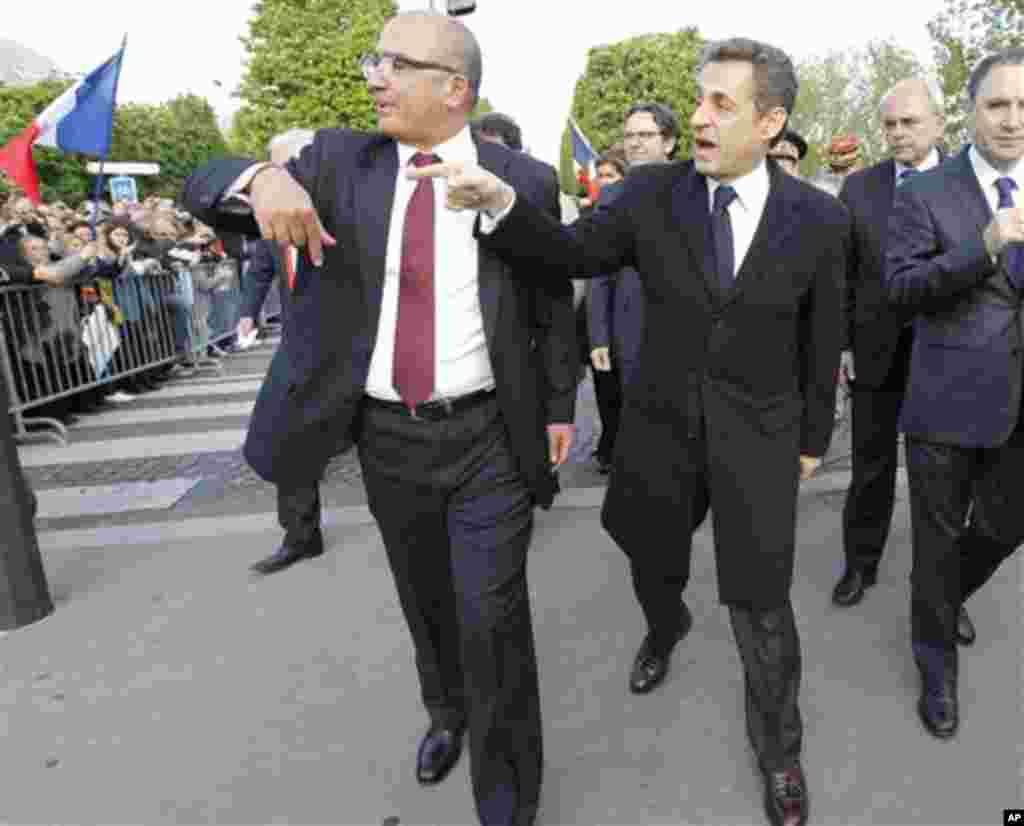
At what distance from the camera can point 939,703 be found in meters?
2.63

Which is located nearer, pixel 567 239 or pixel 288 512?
pixel 567 239

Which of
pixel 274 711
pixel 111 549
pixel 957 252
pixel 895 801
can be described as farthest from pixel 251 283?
pixel 895 801

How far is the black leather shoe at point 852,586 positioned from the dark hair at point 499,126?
2602 mm

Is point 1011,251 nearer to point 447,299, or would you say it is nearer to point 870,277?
point 870,277

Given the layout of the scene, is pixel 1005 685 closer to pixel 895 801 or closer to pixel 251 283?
pixel 895 801

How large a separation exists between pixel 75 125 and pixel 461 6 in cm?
415

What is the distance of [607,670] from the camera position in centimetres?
308

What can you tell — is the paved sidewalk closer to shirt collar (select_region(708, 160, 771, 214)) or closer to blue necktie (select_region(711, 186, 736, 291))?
blue necktie (select_region(711, 186, 736, 291))

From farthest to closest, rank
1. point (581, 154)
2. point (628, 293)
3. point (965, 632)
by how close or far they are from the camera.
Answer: point (581, 154), point (628, 293), point (965, 632)

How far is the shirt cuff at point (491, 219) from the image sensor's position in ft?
6.32

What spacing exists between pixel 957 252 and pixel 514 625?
1620 mm

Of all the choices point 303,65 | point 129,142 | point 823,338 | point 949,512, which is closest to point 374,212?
point 823,338

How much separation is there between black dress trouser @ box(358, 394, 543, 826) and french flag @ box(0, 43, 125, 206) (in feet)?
23.2

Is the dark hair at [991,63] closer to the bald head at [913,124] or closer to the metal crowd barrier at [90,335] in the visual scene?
the bald head at [913,124]
